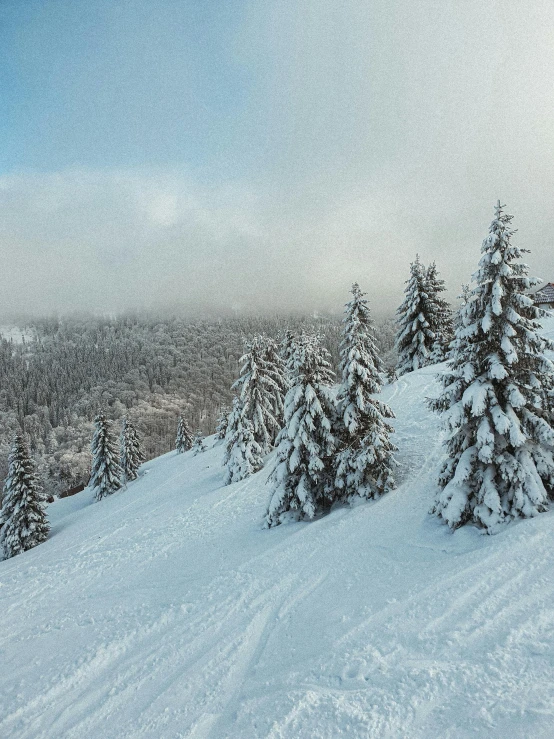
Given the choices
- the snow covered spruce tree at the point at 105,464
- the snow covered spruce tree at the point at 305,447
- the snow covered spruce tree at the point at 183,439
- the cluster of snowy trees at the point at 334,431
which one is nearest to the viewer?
the cluster of snowy trees at the point at 334,431

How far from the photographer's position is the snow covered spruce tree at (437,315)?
3250cm

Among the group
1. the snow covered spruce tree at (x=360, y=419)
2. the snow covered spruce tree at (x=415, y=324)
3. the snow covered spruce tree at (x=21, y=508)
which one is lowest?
the snow covered spruce tree at (x=21, y=508)

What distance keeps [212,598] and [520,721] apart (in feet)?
24.2

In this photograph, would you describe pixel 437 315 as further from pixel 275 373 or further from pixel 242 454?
pixel 242 454

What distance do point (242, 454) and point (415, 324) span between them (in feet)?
66.3

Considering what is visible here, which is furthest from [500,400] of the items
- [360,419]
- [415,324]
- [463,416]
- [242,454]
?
[415,324]

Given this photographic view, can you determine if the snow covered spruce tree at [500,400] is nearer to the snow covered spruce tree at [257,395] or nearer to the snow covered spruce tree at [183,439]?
the snow covered spruce tree at [257,395]

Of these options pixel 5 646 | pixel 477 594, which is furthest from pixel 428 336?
pixel 5 646

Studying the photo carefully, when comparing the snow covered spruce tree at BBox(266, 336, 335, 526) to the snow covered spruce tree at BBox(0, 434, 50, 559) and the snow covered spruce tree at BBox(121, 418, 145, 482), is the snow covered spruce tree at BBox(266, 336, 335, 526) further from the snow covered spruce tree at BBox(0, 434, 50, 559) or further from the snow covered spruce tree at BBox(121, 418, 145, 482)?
the snow covered spruce tree at BBox(121, 418, 145, 482)

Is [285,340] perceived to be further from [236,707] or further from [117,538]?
[236,707]

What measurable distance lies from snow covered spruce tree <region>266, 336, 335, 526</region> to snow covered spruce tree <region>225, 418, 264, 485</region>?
A: 33.4 feet

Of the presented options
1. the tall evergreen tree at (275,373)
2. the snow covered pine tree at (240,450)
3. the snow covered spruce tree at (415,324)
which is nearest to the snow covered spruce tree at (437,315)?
the snow covered spruce tree at (415,324)

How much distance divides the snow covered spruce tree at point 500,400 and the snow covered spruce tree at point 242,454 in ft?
54.0

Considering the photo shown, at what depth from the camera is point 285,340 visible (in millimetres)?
31750
